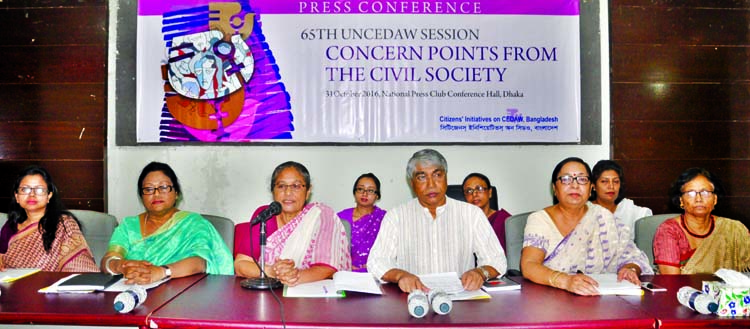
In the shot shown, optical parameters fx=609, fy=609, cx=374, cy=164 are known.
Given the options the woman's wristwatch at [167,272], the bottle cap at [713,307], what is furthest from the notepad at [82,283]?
the bottle cap at [713,307]

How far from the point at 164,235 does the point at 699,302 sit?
7.35 feet

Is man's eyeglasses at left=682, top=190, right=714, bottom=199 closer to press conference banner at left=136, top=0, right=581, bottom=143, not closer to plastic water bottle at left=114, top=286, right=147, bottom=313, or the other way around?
press conference banner at left=136, top=0, right=581, bottom=143

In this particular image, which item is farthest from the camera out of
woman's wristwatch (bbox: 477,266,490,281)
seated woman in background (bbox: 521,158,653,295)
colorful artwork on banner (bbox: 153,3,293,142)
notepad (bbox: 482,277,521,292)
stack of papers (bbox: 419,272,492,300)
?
colorful artwork on banner (bbox: 153,3,293,142)

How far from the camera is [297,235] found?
2.84 m

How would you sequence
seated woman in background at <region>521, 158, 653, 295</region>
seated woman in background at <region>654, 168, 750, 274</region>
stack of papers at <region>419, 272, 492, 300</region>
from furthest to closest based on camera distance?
seated woman in background at <region>654, 168, 750, 274</region>
seated woman in background at <region>521, 158, 653, 295</region>
stack of papers at <region>419, 272, 492, 300</region>

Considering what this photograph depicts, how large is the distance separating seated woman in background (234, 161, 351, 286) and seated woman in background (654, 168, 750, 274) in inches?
59.0

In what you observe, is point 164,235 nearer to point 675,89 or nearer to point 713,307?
point 713,307

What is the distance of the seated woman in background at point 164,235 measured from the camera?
2.84 metres

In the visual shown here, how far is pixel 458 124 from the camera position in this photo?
4.46 meters

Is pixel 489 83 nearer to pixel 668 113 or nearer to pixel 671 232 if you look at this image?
pixel 668 113

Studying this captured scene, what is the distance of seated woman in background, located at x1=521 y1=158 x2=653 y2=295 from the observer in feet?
8.79

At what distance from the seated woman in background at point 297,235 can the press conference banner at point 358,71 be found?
160cm

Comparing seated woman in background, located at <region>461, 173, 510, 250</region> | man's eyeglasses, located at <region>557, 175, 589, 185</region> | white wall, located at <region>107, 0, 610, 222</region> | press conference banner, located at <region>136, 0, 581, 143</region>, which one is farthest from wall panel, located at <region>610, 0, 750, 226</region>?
man's eyeglasses, located at <region>557, 175, 589, 185</region>

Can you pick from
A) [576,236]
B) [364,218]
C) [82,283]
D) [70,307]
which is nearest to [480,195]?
[364,218]
